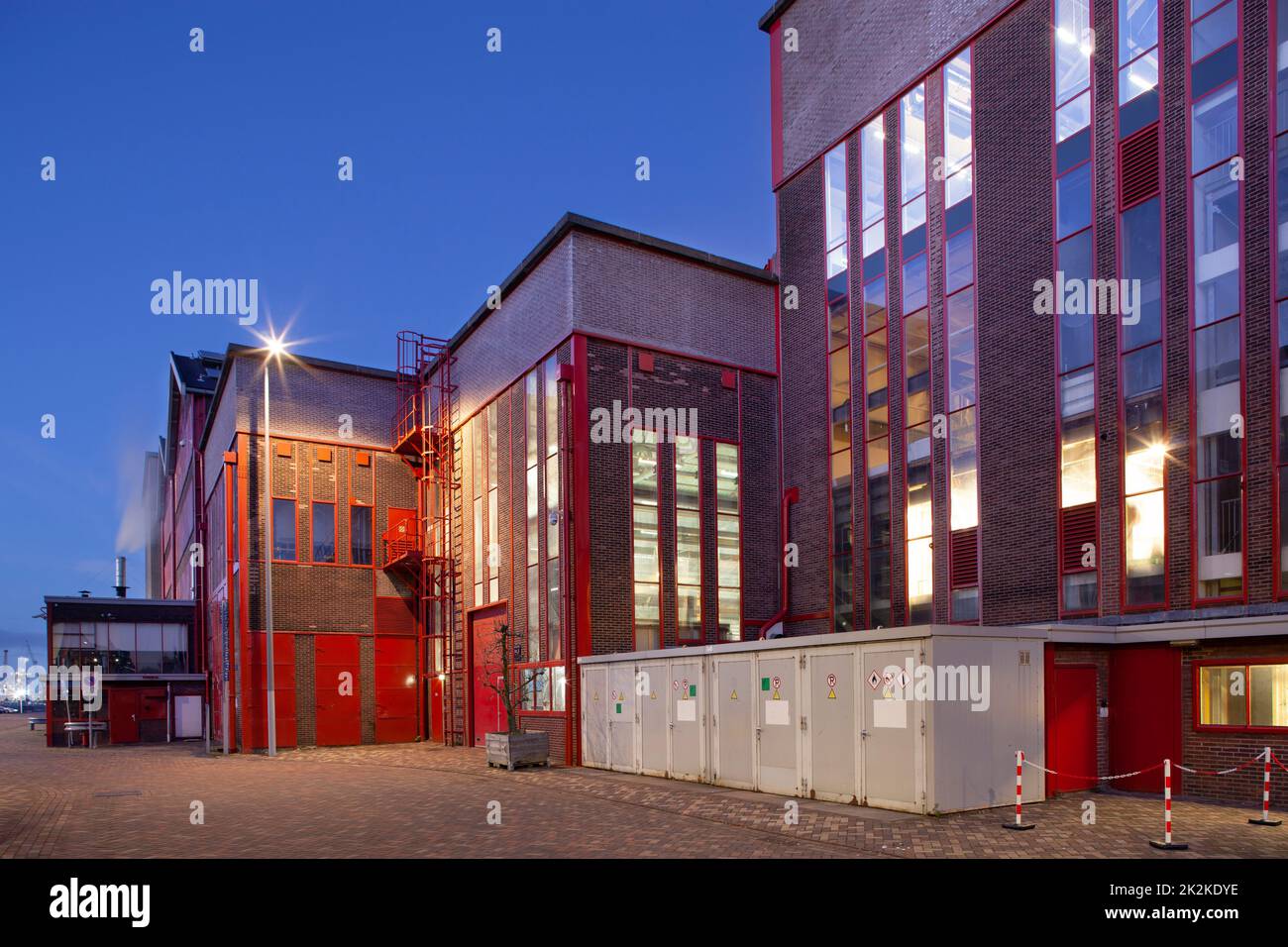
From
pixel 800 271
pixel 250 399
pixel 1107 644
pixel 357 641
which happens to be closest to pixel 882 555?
pixel 1107 644

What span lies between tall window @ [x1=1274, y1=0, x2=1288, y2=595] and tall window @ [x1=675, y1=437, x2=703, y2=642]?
44.8ft

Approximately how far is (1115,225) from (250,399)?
82.5 feet

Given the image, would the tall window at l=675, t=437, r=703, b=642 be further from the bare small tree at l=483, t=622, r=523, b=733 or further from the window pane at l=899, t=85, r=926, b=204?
the window pane at l=899, t=85, r=926, b=204

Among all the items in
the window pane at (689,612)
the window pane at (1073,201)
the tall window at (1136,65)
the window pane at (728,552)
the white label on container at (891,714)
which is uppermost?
the tall window at (1136,65)

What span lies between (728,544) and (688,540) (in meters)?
1.31

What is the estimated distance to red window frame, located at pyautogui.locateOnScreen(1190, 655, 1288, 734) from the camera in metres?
14.9

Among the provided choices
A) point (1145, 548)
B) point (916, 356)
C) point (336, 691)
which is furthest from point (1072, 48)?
point (336, 691)

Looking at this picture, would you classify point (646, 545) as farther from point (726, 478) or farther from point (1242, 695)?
point (1242, 695)

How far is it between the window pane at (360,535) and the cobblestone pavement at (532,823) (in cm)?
1124

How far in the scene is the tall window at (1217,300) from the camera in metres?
16.1

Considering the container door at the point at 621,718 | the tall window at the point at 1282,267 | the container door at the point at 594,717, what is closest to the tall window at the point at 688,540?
the container door at the point at 594,717

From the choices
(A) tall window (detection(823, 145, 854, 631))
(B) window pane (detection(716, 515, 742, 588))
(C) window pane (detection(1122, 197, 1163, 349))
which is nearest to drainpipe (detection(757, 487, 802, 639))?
(B) window pane (detection(716, 515, 742, 588))

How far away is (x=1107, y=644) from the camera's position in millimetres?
17172

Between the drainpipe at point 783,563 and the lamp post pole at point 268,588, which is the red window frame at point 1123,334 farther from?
the lamp post pole at point 268,588
